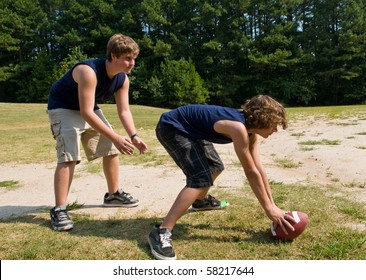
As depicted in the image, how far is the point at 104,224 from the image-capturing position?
12.0ft

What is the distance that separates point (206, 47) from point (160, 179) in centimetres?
3714

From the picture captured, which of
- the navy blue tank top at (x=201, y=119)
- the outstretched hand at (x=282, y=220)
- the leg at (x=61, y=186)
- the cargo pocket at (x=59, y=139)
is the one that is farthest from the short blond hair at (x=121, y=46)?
the outstretched hand at (x=282, y=220)

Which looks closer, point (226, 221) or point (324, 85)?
point (226, 221)

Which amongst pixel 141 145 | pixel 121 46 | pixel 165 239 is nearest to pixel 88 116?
pixel 141 145

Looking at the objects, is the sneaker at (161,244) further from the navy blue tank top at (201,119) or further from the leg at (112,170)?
the leg at (112,170)

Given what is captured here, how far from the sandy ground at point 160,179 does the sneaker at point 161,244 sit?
0.87 meters

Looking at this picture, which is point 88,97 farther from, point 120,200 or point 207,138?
point 120,200

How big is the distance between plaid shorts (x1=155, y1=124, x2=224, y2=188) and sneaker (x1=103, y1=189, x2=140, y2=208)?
119 centimetres

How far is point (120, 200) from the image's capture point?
4.18 meters

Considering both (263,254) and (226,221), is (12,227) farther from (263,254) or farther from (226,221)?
(263,254)

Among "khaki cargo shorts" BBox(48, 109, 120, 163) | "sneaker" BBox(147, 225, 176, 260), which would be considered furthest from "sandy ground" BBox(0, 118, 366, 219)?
"sneaker" BBox(147, 225, 176, 260)

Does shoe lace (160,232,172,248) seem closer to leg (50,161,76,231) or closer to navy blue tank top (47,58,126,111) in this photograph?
leg (50,161,76,231)
